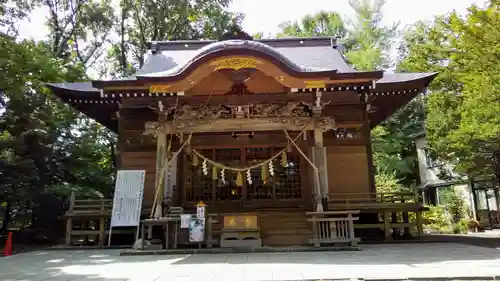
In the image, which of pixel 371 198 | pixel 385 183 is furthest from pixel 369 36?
pixel 371 198

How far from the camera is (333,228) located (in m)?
8.48

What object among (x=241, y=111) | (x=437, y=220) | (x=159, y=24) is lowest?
(x=437, y=220)

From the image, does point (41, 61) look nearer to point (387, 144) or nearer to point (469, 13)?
point (469, 13)

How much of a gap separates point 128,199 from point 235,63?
15.0 ft

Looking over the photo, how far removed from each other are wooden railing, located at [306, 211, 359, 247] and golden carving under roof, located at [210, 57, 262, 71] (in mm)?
3746

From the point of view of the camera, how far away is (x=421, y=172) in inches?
928

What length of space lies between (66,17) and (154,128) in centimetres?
1678

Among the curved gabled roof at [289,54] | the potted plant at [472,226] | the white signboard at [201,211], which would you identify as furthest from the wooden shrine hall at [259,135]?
the potted plant at [472,226]

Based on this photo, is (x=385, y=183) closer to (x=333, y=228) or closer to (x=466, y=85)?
(x=466, y=85)

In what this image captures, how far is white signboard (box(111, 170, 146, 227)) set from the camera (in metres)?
9.59

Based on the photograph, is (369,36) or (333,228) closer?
(333,228)

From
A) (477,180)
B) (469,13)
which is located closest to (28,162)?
(469,13)

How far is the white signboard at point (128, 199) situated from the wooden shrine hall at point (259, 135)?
1.80 ft

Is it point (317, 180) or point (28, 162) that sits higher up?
point (28, 162)
